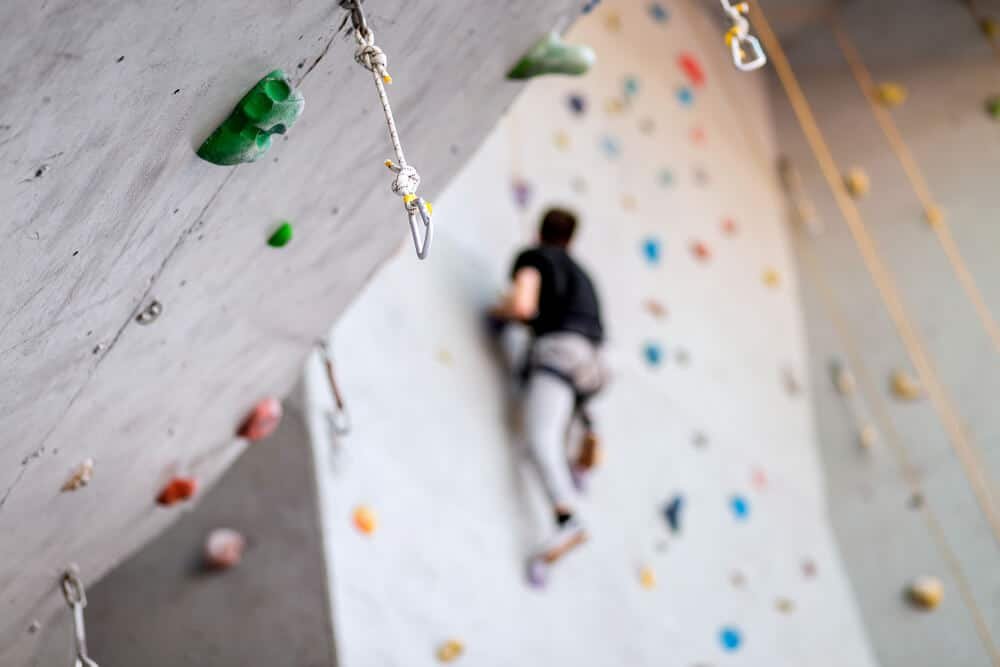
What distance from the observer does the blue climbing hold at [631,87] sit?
14.7 ft

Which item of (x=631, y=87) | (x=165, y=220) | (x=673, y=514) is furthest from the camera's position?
(x=631, y=87)

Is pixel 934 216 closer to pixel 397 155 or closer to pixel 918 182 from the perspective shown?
pixel 918 182

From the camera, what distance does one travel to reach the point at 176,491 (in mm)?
2160

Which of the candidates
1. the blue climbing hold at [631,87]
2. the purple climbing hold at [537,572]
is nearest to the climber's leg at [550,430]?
the purple climbing hold at [537,572]

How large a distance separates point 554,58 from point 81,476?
0.88 m

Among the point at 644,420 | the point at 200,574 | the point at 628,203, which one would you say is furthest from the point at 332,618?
the point at 628,203

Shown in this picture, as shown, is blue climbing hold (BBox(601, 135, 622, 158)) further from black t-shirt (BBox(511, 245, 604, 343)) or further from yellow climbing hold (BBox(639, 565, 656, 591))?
yellow climbing hold (BBox(639, 565, 656, 591))

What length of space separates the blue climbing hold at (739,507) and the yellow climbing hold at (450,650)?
1422mm

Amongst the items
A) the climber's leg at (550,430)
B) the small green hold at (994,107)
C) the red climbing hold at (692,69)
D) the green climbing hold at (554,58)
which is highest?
the green climbing hold at (554,58)

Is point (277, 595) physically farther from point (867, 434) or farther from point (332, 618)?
point (867, 434)

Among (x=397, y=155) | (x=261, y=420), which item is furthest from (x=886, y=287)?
(x=397, y=155)

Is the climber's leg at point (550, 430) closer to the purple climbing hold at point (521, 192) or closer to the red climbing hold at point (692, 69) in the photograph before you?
the purple climbing hold at point (521, 192)

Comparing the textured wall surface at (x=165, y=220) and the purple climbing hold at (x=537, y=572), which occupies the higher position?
the textured wall surface at (x=165, y=220)

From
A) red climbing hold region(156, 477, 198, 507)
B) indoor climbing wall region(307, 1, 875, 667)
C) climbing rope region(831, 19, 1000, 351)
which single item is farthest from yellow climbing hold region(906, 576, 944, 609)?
red climbing hold region(156, 477, 198, 507)
